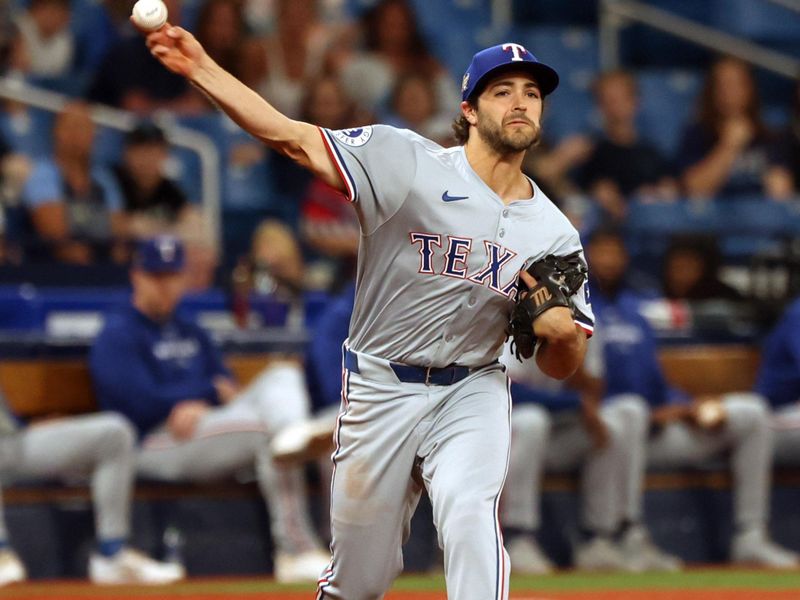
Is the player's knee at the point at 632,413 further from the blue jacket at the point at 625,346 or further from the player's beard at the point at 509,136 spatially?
the player's beard at the point at 509,136

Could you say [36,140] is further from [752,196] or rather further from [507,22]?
[752,196]

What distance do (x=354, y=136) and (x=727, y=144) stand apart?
22.4 feet

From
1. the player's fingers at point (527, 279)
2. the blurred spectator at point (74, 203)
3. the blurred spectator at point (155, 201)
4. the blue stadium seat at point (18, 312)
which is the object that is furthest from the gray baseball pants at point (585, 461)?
the player's fingers at point (527, 279)

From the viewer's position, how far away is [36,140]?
926cm

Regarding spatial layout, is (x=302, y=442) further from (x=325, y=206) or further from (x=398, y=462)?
(x=325, y=206)

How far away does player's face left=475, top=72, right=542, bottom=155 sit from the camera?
4086mm

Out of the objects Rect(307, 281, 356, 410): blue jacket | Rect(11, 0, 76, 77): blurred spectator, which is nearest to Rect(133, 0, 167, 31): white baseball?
Rect(307, 281, 356, 410): blue jacket

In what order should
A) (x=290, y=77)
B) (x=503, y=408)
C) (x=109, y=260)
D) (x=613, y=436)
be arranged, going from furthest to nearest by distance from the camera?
(x=290, y=77) < (x=109, y=260) < (x=613, y=436) < (x=503, y=408)

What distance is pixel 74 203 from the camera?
8.35 meters

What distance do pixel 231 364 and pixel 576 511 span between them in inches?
75.7

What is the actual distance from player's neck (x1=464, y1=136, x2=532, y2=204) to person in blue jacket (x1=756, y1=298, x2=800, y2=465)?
3908mm

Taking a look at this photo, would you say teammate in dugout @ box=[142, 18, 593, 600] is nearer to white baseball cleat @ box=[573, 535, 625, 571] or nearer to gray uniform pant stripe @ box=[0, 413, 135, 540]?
gray uniform pant stripe @ box=[0, 413, 135, 540]

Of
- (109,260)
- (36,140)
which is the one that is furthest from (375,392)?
(36,140)

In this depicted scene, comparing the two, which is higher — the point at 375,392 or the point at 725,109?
the point at 725,109
